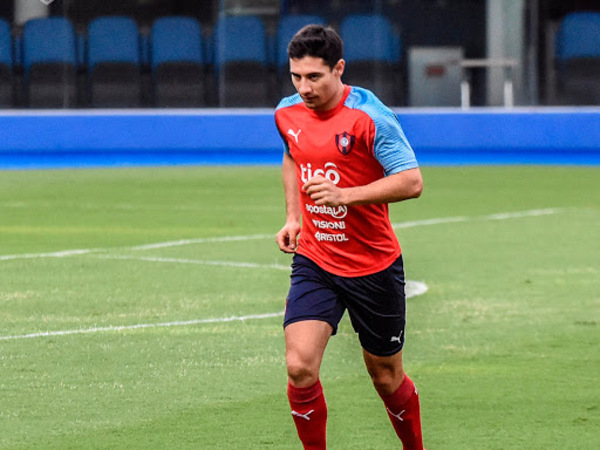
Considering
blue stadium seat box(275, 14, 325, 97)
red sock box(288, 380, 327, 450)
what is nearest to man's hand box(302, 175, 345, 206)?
red sock box(288, 380, 327, 450)

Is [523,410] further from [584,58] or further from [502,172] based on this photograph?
[584,58]

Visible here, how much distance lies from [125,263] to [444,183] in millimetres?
A: 9459

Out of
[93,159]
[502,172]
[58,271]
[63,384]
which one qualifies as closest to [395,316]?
[63,384]

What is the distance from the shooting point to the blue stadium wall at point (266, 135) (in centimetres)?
2455

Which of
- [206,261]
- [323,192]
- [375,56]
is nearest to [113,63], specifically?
[375,56]

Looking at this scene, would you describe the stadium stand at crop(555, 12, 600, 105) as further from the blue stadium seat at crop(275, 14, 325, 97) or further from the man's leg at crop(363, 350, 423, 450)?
the man's leg at crop(363, 350, 423, 450)

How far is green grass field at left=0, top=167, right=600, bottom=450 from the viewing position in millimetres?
6336

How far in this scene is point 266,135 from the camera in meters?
24.7

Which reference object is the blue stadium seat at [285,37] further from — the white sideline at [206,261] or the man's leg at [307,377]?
the man's leg at [307,377]

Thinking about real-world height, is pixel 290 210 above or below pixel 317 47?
below

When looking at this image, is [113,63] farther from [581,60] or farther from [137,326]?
[137,326]

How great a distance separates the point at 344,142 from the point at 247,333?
353cm

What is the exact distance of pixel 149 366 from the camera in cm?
764

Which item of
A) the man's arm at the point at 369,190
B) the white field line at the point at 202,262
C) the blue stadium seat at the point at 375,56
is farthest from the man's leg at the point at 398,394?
the blue stadium seat at the point at 375,56
